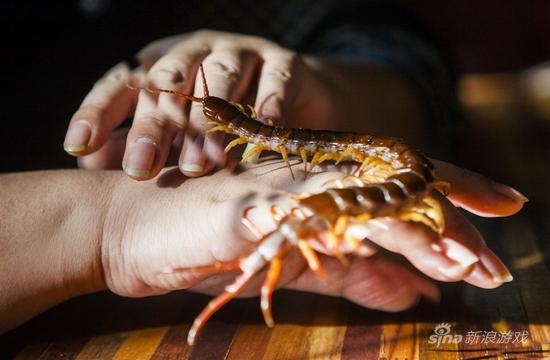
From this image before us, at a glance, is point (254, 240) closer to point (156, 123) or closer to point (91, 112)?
point (156, 123)

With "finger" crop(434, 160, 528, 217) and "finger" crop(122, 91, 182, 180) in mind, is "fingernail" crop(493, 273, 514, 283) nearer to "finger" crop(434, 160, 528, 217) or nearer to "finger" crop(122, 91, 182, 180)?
"finger" crop(434, 160, 528, 217)

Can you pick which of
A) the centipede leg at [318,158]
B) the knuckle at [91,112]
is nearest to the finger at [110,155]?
the knuckle at [91,112]

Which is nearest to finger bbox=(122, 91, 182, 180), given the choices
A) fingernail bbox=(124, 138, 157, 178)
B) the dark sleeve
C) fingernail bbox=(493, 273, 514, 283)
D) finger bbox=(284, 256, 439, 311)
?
fingernail bbox=(124, 138, 157, 178)

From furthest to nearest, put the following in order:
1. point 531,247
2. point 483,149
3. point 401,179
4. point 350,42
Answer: point 350,42 → point 483,149 → point 531,247 → point 401,179

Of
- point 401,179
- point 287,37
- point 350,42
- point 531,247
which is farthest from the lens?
point 287,37

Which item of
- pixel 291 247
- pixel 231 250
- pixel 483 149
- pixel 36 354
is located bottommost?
pixel 483 149

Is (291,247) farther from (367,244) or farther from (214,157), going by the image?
(214,157)

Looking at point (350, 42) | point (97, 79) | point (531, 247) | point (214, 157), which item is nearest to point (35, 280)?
point (214, 157)

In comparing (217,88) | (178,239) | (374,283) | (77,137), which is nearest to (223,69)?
(217,88)
